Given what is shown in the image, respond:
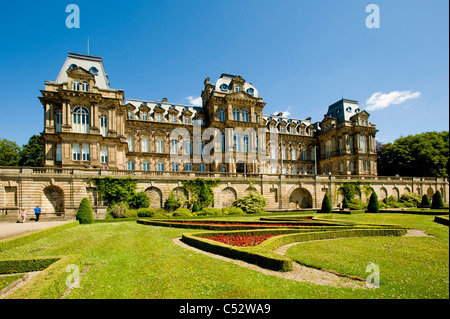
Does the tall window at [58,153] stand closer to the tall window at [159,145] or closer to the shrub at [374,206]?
the tall window at [159,145]

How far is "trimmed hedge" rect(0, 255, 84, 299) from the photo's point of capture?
19.4 ft

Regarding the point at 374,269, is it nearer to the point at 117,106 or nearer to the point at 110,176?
the point at 110,176

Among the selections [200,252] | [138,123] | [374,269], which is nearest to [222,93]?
[138,123]

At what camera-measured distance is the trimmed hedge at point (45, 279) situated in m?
5.91

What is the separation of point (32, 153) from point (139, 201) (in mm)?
38885

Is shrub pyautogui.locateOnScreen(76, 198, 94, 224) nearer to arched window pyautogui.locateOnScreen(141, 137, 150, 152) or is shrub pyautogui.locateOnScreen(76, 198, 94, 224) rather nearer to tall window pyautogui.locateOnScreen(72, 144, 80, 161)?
tall window pyautogui.locateOnScreen(72, 144, 80, 161)

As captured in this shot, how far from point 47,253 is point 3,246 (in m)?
2.45

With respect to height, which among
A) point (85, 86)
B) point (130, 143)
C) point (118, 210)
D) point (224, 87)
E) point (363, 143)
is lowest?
point (118, 210)

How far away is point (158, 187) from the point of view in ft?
102

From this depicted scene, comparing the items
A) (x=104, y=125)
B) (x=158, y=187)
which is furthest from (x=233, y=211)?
(x=104, y=125)

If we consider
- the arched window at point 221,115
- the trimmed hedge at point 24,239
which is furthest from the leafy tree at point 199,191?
the arched window at point 221,115

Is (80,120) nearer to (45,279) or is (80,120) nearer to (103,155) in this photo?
(103,155)

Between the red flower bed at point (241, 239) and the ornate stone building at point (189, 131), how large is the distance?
27.5 m

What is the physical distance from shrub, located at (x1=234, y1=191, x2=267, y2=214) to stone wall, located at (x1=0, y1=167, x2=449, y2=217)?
2101 millimetres
